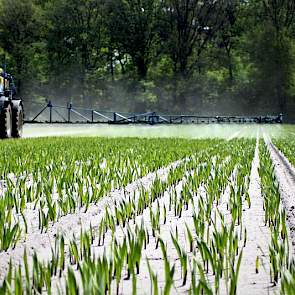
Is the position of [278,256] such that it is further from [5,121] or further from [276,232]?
[5,121]

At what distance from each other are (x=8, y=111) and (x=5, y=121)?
416mm

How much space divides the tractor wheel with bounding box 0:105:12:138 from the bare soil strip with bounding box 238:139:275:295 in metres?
14.1

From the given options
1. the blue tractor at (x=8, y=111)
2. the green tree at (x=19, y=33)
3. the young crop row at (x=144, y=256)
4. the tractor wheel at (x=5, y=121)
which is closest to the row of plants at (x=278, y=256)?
the young crop row at (x=144, y=256)

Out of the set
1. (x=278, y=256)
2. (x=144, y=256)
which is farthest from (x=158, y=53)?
(x=278, y=256)

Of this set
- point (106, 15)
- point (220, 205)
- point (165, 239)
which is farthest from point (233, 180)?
point (106, 15)

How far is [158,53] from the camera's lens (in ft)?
238

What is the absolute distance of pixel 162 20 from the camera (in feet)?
236

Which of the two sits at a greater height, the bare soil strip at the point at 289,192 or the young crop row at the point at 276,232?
the young crop row at the point at 276,232

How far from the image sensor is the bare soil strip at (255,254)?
8.91 ft

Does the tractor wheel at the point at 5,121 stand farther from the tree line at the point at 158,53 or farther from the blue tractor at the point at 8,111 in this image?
the tree line at the point at 158,53

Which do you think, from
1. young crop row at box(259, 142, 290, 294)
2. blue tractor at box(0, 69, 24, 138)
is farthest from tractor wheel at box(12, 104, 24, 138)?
young crop row at box(259, 142, 290, 294)

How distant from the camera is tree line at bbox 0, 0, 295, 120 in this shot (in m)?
63.7

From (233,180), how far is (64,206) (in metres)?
3.16

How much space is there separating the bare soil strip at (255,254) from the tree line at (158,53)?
5671 centimetres
